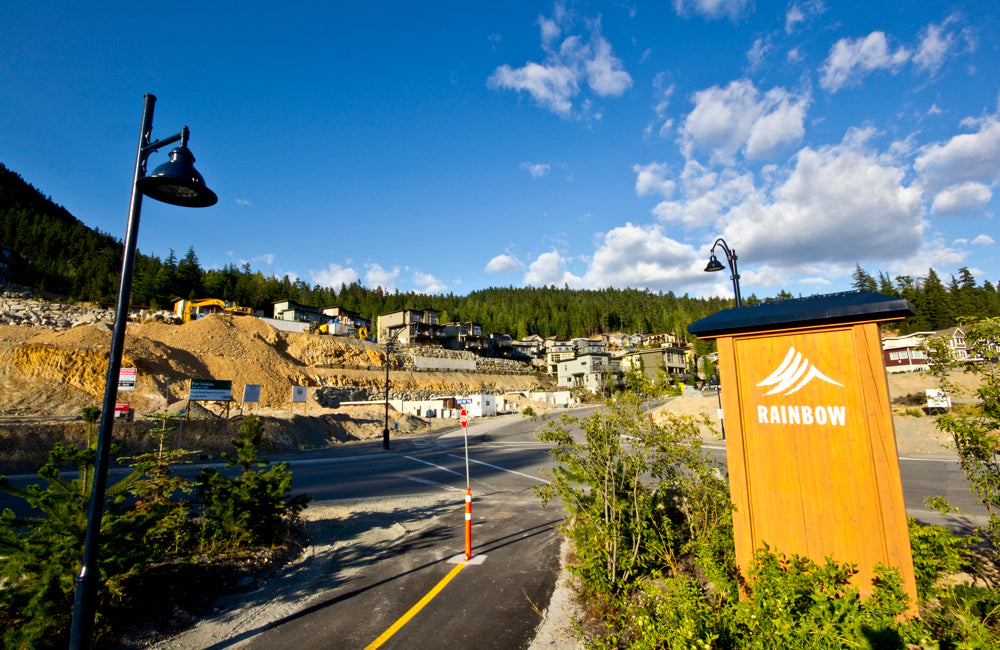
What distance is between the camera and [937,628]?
409 cm

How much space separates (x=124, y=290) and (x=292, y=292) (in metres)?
152

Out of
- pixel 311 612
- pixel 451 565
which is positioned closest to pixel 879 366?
pixel 451 565

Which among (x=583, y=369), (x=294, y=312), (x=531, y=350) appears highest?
(x=294, y=312)

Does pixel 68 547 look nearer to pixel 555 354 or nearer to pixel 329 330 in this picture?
pixel 329 330

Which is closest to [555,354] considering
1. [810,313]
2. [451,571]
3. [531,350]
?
[531,350]

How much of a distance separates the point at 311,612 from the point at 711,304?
173876 mm

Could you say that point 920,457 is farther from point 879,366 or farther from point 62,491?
point 62,491

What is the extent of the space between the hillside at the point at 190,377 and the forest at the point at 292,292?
41229 mm

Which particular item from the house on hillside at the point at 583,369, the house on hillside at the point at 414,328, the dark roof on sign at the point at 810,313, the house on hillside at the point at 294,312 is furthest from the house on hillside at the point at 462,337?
the dark roof on sign at the point at 810,313

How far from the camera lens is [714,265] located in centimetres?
1322

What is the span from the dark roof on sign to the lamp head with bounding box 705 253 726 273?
8.33m

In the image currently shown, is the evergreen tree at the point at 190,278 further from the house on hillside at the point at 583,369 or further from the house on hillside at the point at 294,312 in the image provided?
the house on hillside at the point at 583,369

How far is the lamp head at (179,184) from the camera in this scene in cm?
460

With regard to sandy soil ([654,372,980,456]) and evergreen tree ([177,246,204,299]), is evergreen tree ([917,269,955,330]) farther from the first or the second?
evergreen tree ([177,246,204,299])
